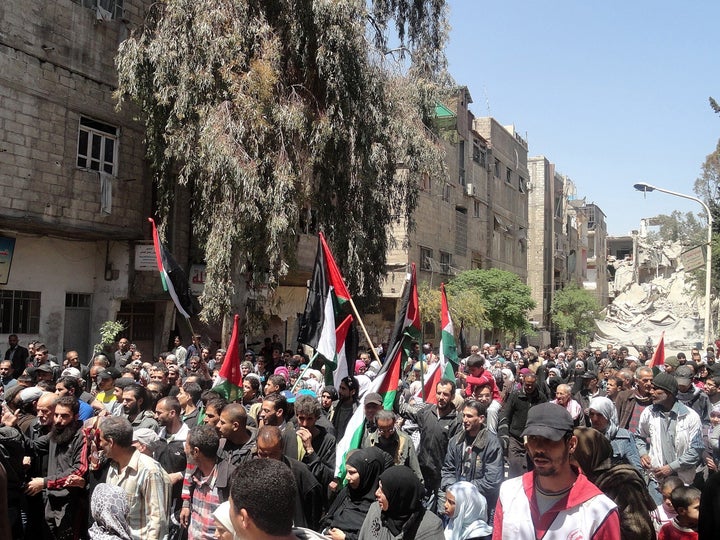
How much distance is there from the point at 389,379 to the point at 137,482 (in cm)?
365

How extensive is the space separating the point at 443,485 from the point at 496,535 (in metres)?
2.98

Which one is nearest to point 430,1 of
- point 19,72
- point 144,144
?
point 144,144

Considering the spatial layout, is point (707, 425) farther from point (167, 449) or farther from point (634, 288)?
point (634, 288)

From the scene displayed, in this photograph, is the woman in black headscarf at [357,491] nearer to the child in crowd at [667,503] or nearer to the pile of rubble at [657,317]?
the child in crowd at [667,503]

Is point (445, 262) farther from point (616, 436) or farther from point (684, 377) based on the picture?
point (616, 436)

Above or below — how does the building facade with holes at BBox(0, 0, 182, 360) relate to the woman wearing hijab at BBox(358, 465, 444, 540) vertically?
above

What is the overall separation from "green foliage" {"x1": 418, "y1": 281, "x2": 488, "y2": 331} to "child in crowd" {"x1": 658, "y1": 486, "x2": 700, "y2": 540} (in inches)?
791

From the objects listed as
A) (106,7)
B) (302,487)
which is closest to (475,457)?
(302,487)

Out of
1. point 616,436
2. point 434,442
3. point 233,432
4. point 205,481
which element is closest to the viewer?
point 205,481

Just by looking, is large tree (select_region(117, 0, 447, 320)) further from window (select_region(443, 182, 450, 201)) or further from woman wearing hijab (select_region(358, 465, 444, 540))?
window (select_region(443, 182, 450, 201))

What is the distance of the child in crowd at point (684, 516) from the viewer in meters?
3.86

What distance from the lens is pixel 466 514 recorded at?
4598 mm

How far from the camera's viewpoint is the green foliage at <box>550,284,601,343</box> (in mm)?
44406

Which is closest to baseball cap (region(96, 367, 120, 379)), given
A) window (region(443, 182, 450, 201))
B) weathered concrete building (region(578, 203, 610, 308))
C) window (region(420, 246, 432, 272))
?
window (region(420, 246, 432, 272))
